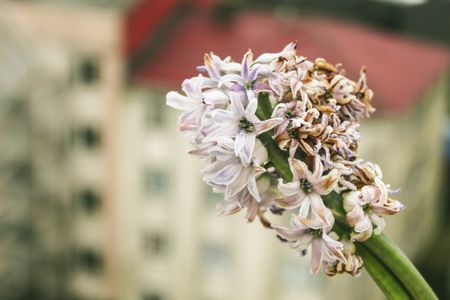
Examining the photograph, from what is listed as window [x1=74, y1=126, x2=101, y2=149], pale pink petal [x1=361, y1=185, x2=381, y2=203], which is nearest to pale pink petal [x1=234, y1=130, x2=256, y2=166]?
pale pink petal [x1=361, y1=185, x2=381, y2=203]

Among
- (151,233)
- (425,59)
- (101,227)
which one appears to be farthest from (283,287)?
(425,59)

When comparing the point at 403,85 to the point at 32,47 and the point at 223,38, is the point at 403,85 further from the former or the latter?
the point at 32,47

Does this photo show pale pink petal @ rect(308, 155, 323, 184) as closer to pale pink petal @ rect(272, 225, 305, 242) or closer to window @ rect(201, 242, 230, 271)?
pale pink petal @ rect(272, 225, 305, 242)

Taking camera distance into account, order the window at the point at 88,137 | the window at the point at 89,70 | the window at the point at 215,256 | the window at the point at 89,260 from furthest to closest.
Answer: the window at the point at 89,260, the window at the point at 88,137, the window at the point at 215,256, the window at the point at 89,70

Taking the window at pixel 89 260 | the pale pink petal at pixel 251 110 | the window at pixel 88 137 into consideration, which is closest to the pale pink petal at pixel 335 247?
the pale pink petal at pixel 251 110

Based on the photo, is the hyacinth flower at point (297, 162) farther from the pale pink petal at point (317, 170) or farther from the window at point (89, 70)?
the window at point (89, 70)

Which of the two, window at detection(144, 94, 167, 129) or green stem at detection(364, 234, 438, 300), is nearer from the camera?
green stem at detection(364, 234, 438, 300)
